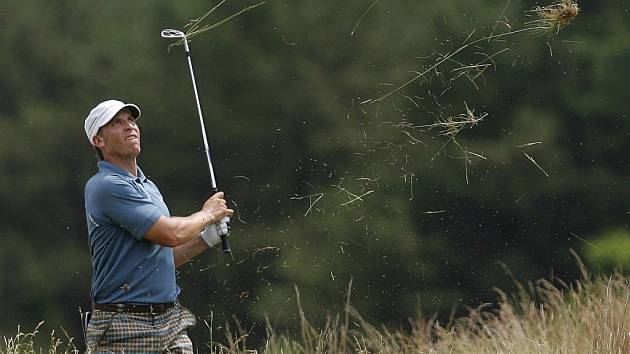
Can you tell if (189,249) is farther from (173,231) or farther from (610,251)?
(610,251)

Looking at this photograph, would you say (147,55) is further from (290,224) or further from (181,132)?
(290,224)

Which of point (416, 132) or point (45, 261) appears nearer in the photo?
point (416, 132)

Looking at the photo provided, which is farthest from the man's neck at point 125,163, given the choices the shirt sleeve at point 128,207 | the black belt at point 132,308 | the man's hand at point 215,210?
the black belt at point 132,308

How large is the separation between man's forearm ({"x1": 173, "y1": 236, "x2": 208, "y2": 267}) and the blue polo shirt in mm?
295

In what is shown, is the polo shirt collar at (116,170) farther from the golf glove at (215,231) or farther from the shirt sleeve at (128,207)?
the golf glove at (215,231)

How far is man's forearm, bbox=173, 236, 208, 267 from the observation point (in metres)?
4.37

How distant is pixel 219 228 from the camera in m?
4.27

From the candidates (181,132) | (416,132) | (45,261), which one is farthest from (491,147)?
(45,261)

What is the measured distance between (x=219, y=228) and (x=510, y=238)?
7699 mm

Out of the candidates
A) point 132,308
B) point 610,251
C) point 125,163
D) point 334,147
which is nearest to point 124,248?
point 132,308

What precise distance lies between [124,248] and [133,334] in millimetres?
263

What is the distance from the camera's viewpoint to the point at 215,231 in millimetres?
4293

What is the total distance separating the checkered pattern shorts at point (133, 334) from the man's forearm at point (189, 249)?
365mm

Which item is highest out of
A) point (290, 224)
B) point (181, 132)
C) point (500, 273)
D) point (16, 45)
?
point (16, 45)
